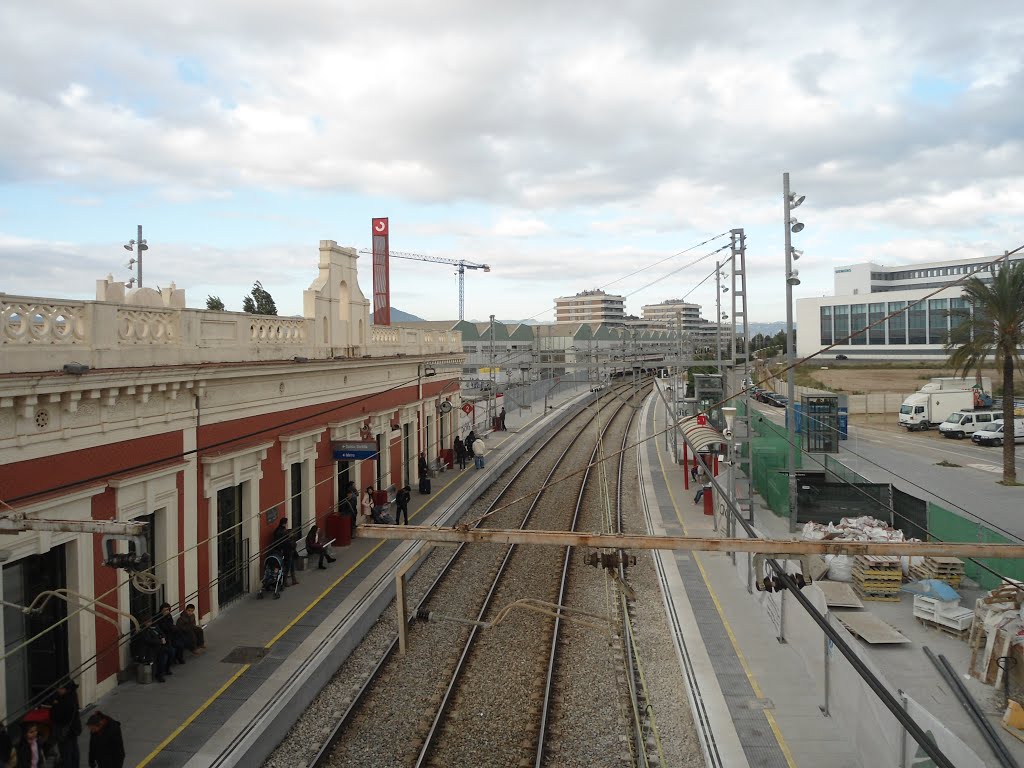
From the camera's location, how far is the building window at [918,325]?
7217cm

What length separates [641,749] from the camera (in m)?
9.01

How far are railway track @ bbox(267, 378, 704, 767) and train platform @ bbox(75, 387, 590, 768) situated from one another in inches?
17.9

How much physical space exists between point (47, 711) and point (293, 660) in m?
A: 3.44

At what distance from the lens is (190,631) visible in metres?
11.7

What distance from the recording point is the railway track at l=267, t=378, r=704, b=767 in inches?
376

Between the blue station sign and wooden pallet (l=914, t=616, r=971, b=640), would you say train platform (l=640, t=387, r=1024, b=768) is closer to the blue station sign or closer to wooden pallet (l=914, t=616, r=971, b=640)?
wooden pallet (l=914, t=616, r=971, b=640)

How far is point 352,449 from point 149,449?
7.15 m

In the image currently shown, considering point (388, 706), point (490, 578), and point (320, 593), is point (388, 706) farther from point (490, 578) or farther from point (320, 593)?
point (490, 578)

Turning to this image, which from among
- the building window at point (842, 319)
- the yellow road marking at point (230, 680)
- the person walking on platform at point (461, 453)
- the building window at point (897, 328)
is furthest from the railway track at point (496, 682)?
the building window at point (842, 319)

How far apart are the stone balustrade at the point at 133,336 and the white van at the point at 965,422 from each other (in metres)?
36.1

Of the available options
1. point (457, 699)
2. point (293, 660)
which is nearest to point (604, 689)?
point (457, 699)

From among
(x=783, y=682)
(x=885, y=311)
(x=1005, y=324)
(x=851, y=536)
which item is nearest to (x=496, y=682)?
(x=783, y=682)

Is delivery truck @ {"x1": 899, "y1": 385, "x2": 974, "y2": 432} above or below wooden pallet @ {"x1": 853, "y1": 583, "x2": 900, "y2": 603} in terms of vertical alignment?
above

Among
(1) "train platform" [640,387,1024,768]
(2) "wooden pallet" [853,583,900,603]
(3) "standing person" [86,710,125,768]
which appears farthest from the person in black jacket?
(2) "wooden pallet" [853,583,900,603]
